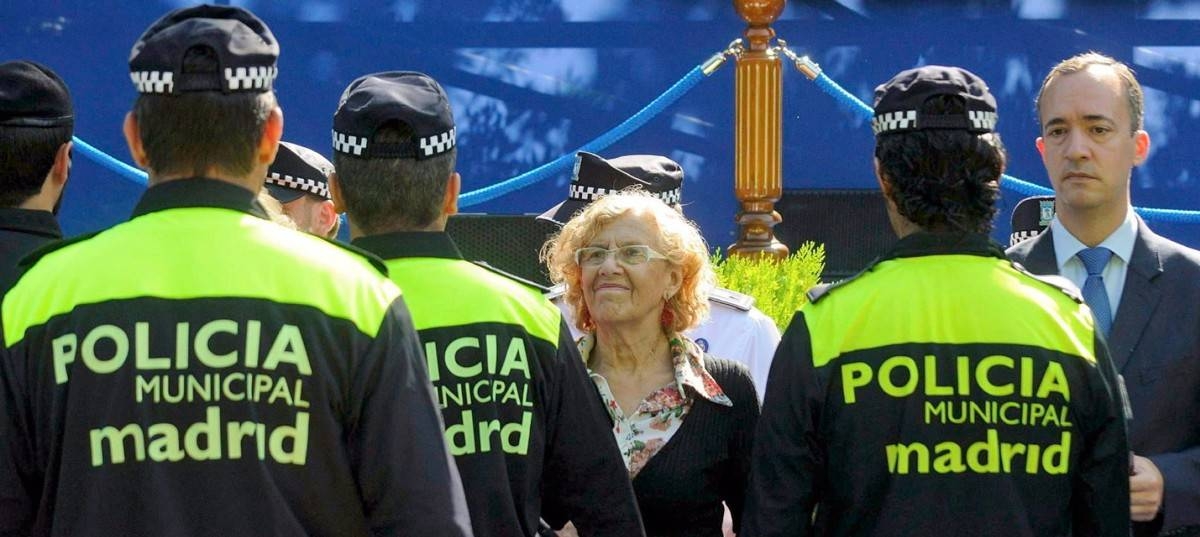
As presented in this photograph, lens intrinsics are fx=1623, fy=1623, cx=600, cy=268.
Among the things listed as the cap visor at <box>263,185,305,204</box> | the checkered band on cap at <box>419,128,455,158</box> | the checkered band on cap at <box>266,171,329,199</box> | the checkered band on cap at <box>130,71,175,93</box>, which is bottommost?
the checkered band on cap at <box>419,128,455,158</box>

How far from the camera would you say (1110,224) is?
3162 millimetres

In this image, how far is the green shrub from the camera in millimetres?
6309

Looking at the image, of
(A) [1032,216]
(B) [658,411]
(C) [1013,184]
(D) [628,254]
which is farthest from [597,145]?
(B) [658,411]

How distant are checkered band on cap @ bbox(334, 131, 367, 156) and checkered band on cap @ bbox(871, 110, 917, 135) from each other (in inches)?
32.9

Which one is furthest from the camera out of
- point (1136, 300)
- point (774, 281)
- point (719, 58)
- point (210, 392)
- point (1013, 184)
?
point (1013, 184)

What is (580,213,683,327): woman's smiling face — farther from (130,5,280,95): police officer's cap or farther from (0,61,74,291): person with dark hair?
(130,5,280,95): police officer's cap

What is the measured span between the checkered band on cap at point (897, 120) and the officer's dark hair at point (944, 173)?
13 millimetres

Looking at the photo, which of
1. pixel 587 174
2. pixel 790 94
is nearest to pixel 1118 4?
pixel 790 94

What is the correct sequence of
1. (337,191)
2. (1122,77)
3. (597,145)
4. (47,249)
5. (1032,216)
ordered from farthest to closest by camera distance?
(597,145) → (1032,216) → (1122,77) → (337,191) → (47,249)

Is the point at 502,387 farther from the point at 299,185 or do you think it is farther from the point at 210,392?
the point at 299,185

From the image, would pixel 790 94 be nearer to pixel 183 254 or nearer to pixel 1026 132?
pixel 1026 132

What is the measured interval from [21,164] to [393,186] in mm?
845

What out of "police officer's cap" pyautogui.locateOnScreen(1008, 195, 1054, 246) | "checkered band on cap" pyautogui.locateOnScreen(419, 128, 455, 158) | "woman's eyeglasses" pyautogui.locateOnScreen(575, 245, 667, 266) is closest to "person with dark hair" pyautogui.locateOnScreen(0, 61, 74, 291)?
"checkered band on cap" pyautogui.locateOnScreen(419, 128, 455, 158)

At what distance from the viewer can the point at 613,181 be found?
412cm
